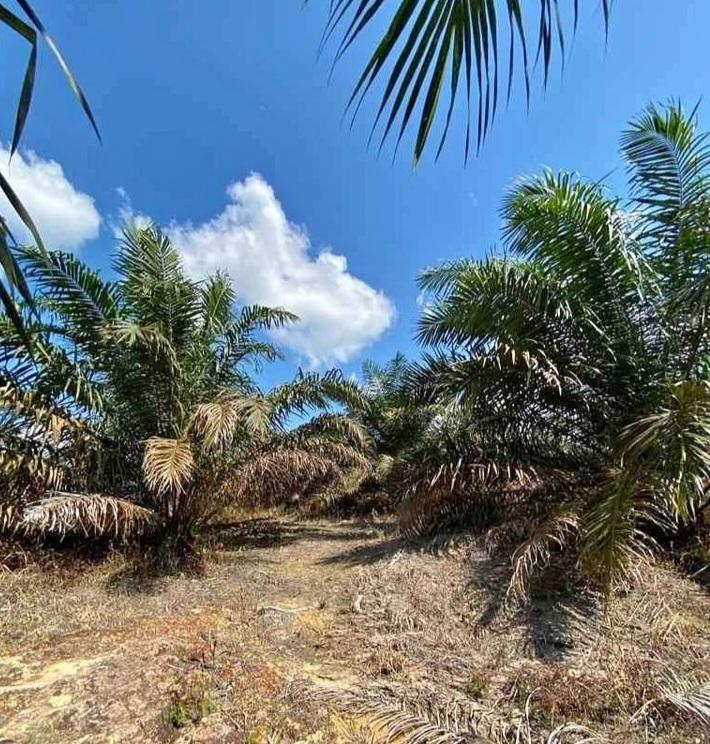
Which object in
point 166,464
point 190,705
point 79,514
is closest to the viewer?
point 190,705

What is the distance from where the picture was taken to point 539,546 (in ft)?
12.2

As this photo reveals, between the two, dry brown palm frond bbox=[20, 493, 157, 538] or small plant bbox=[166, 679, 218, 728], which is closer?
small plant bbox=[166, 679, 218, 728]

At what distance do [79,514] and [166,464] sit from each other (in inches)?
35.6

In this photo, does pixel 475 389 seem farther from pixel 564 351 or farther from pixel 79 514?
pixel 79 514

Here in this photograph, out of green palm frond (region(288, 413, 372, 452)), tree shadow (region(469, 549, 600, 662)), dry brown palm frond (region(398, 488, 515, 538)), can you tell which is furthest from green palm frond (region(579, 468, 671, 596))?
green palm frond (region(288, 413, 372, 452))

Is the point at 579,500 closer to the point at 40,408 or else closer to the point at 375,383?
the point at 40,408

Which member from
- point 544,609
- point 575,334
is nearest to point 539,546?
point 544,609

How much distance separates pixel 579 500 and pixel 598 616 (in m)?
1.12

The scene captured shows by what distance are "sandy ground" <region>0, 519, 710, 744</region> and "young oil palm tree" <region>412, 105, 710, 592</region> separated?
71cm

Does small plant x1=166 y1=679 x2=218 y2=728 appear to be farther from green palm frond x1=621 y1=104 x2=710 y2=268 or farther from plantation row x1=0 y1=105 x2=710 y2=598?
green palm frond x1=621 y1=104 x2=710 y2=268

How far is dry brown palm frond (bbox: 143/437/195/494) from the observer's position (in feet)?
14.6

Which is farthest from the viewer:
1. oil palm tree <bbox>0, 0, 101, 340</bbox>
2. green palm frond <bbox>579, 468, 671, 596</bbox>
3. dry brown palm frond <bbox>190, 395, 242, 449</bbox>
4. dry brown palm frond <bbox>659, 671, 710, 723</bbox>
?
dry brown palm frond <bbox>190, 395, 242, 449</bbox>

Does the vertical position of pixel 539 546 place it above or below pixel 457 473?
below

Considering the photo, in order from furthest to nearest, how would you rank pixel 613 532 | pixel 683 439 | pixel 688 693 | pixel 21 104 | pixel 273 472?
pixel 273 472
pixel 613 532
pixel 683 439
pixel 688 693
pixel 21 104
